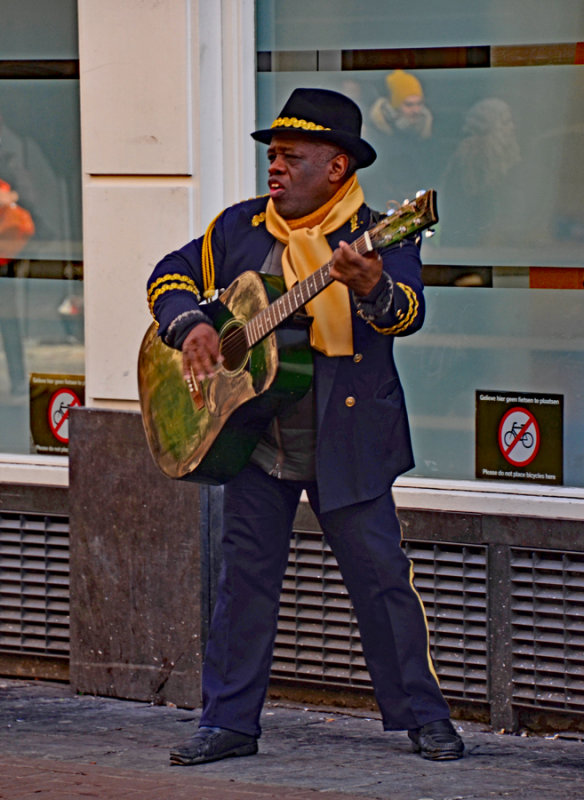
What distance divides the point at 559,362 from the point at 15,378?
2421 mm

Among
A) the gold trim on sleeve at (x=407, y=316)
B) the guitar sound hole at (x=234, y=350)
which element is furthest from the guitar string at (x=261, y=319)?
the gold trim on sleeve at (x=407, y=316)

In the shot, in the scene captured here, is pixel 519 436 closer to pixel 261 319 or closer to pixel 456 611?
pixel 456 611

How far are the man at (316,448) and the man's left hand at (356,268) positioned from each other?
330 millimetres

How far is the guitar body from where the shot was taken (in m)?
5.45

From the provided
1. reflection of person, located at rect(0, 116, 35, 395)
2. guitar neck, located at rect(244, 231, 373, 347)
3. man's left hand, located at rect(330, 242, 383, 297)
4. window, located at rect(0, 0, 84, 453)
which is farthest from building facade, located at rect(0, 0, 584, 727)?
man's left hand, located at rect(330, 242, 383, 297)

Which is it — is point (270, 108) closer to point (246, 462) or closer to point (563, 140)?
point (563, 140)

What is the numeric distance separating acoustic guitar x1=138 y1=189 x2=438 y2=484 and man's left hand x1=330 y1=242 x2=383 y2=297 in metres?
0.14

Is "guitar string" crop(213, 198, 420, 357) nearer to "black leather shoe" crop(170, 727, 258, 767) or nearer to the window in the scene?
"black leather shoe" crop(170, 727, 258, 767)

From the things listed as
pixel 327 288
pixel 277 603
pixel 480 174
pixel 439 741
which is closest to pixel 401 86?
pixel 480 174

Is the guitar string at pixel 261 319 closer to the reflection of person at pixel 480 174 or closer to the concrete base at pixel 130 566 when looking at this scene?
the concrete base at pixel 130 566

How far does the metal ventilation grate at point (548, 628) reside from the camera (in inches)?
245

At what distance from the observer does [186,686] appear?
6762 millimetres

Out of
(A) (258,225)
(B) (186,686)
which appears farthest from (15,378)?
(A) (258,225)

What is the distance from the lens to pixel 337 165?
18.3 feet
